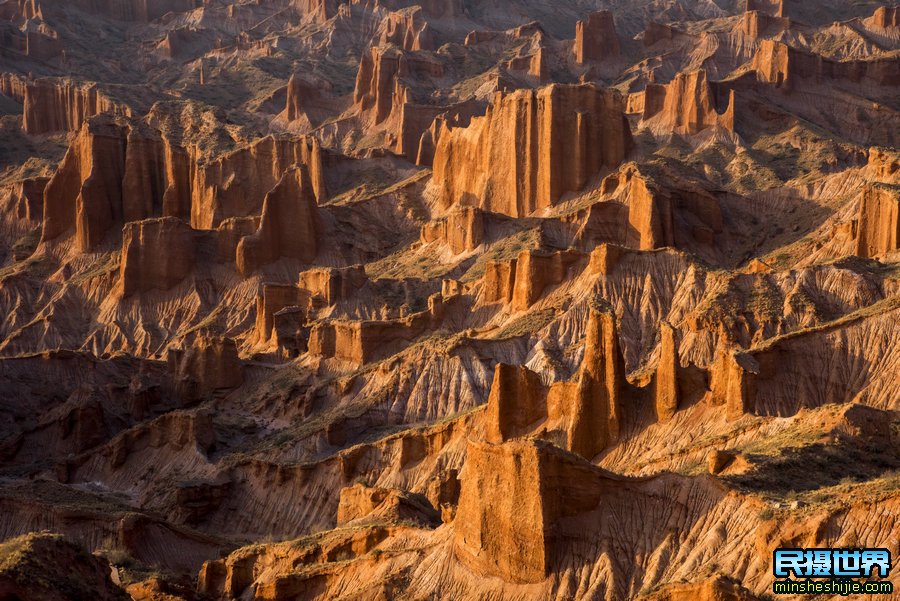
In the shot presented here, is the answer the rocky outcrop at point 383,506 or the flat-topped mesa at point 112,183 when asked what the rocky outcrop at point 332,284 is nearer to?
the flat-topped mesa at point 112,183

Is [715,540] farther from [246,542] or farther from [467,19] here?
[467,19]

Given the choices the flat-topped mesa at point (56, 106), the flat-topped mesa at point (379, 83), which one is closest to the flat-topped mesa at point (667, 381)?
the flat-topped mesa at point (379, 83)

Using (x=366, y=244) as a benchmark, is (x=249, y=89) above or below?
above

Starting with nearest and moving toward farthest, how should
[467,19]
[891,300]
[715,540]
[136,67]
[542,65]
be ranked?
[715,540], [891,300], [542,65], [136,67], [467,19]

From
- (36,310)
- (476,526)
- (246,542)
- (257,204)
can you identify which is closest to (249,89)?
(257,204)

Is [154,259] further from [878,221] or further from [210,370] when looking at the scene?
[878,221]


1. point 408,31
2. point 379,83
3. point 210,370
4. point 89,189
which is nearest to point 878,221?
point 210,370
